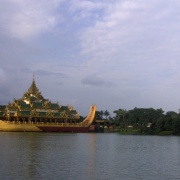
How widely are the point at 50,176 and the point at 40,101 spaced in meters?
66.2

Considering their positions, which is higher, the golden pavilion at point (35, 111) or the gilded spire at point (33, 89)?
the gilded spire at point (33, 89)

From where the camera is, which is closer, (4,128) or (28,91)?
(4,128)

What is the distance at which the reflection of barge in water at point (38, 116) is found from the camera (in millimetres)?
71125

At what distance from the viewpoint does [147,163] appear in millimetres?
22297

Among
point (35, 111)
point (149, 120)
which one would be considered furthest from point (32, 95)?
point (149, 120)

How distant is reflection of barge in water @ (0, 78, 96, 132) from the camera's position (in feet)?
233

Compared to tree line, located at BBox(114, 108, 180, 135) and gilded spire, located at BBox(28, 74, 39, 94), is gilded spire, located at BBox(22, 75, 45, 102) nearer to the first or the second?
gilded spire, located at BBox(28, 74, 39, 94)

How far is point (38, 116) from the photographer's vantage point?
74875mm

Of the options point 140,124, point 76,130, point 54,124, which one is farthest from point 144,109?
point 54,124

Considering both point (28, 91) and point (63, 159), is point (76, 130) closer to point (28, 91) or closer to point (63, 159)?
point (28, 91)

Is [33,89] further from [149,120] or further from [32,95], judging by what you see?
[149,120]

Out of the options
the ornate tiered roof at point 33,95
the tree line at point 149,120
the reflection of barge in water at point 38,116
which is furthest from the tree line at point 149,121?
the ornate tiered roof at point 33,95

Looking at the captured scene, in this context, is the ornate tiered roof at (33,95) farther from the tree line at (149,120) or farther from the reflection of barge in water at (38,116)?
the tree line at (149,120)

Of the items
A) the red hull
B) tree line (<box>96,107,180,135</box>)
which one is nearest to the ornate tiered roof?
the red hull
